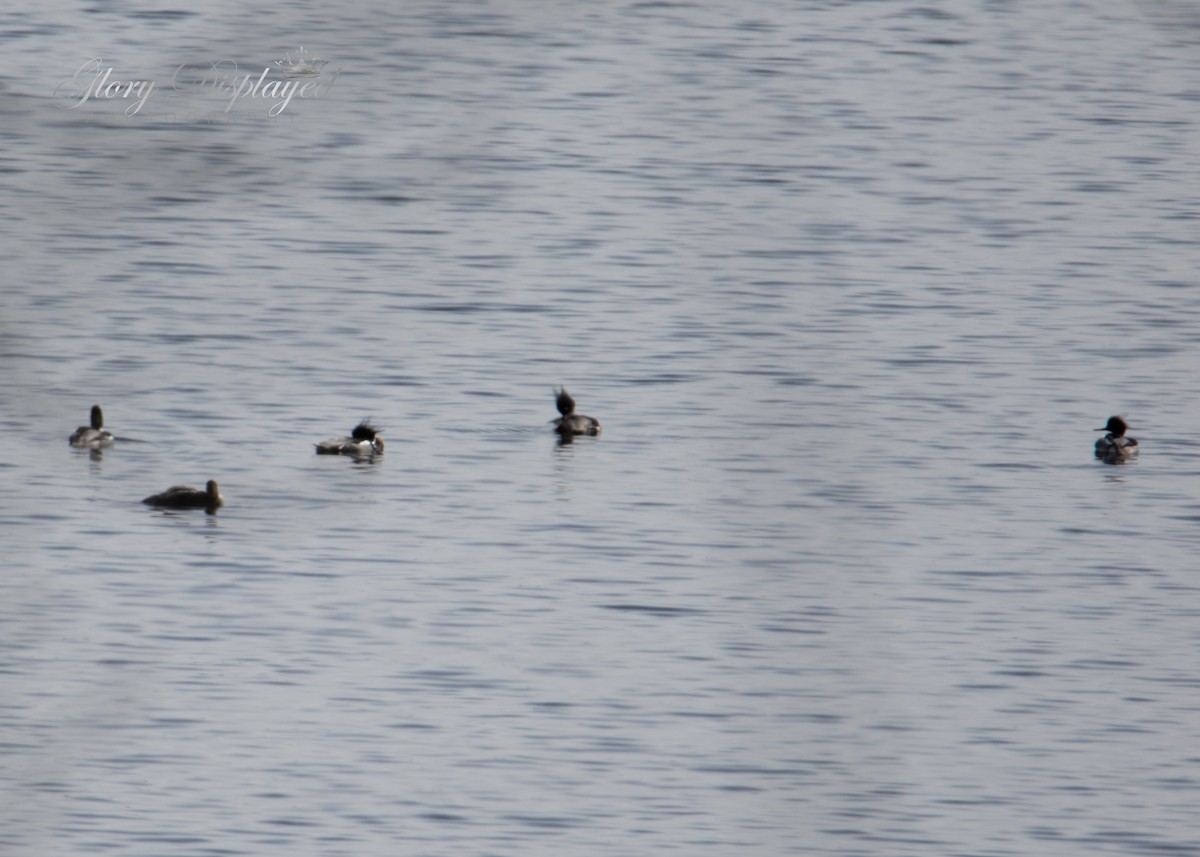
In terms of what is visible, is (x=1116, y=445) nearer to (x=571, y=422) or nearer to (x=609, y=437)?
(x=609, y=437)

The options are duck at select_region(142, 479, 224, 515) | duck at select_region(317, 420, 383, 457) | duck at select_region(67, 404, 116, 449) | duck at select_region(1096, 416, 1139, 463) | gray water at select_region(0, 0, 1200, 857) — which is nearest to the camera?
gray water at select_region(0, 0, 1200, 857)

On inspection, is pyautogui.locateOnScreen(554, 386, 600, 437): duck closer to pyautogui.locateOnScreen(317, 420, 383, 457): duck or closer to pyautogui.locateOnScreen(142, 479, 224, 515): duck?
pyautogui.locateOnScreen(317, 420, 383, 457): duck

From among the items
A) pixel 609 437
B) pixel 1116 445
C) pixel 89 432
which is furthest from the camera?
pixel 609 437

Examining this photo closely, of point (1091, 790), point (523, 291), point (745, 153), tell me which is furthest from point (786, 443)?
point (523, 291)

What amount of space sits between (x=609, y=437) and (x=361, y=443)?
2.83 meters

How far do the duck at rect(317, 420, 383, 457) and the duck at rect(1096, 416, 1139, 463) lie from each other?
6.58m

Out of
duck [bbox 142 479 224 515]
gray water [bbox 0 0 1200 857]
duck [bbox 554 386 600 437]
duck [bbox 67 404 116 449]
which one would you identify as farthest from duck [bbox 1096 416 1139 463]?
duck [bbox 67 404 116 449]

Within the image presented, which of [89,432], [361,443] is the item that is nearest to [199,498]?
[361,443]

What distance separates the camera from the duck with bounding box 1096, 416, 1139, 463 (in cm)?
1914

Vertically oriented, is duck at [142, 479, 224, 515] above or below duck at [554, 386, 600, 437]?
below

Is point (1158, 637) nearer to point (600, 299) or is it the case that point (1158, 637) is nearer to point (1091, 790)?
point (1091, 790)

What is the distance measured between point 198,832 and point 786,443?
7.03 m

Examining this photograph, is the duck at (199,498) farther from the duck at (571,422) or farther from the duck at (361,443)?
the duck at (571,422)

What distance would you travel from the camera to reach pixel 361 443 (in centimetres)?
1806
